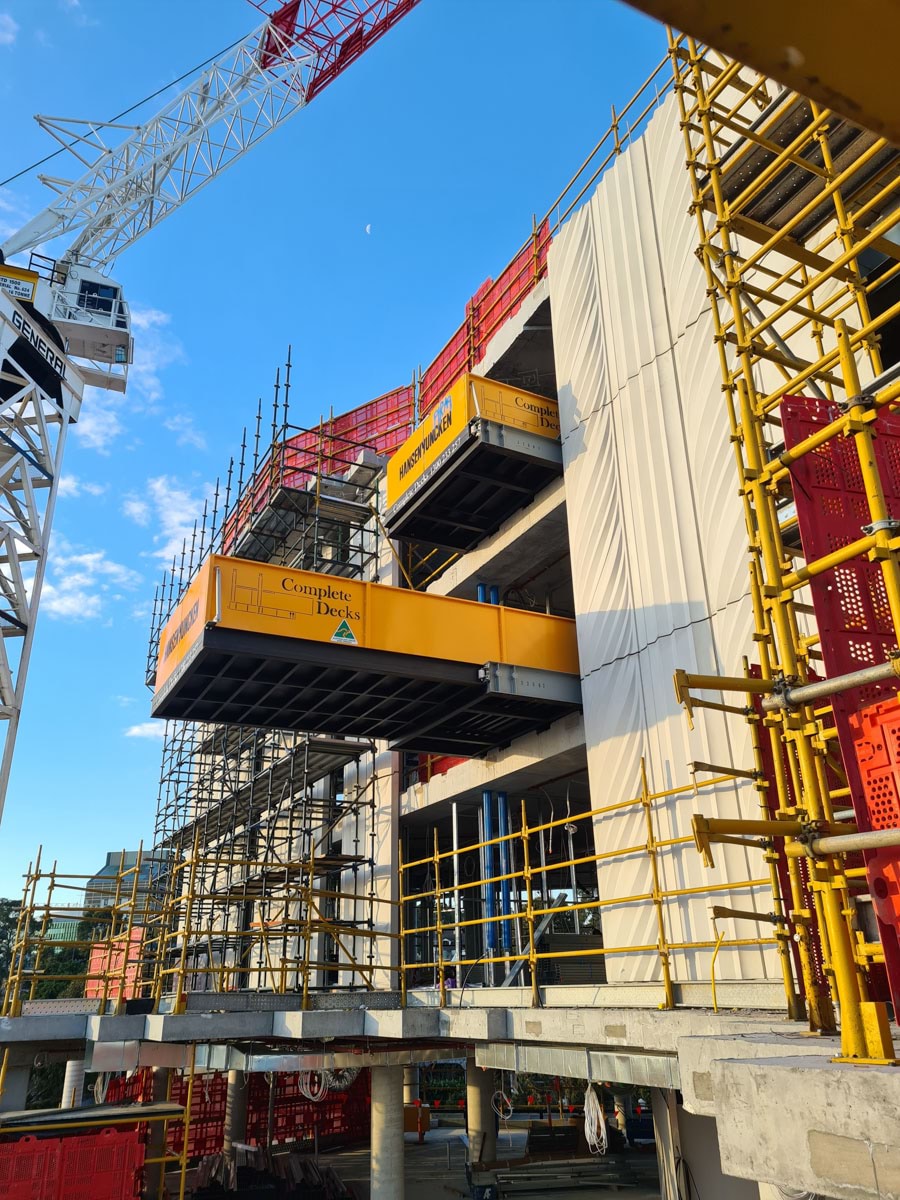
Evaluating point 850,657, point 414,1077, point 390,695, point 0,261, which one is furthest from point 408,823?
point 0,261

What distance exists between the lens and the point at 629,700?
40.9 ft

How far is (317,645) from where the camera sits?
12.6 meters

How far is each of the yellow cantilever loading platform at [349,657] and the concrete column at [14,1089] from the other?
5845 mm

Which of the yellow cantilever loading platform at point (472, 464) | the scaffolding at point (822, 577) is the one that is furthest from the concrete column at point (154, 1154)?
the yellow cantilever loading platform at point (472, 464)

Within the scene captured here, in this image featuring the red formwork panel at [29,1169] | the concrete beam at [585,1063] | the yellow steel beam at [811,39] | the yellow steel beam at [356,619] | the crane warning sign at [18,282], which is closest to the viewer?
the yellow steel beam at [811,39]

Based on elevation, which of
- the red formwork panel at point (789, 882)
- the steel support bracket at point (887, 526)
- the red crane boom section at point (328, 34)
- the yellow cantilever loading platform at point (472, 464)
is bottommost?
the red formwork panel at point (789, 882)

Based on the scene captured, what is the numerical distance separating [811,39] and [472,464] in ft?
44.5

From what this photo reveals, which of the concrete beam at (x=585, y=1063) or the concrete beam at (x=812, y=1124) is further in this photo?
the concrete beam at (x=585, y=1063)

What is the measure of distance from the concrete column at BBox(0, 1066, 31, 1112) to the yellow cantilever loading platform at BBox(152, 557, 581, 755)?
230 inches

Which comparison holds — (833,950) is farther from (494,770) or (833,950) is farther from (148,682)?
(148,682)

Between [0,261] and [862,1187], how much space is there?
119 feet

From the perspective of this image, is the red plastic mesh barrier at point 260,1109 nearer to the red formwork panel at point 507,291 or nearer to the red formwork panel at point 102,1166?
the red formwork panel at point 102,1166

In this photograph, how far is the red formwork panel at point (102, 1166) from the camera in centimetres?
1007

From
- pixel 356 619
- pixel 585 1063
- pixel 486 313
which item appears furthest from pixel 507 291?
pixel 585 1063
